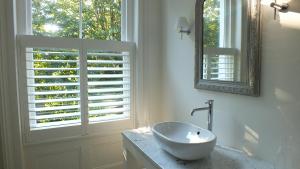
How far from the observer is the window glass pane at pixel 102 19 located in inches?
80.7

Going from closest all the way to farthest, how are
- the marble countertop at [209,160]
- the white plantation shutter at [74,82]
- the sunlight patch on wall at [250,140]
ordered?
the marble countertop at [209,160], the sunlight patch on wall at [250,140], the white plantation shutter at [74,82]

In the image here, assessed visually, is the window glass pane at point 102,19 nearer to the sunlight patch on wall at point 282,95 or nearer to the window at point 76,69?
the window at point 76,69

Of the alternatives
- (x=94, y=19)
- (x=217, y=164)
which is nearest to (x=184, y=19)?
(x=94, y=19)

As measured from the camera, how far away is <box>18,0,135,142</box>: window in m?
1.80

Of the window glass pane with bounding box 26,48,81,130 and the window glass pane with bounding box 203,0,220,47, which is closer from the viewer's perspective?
the window glass pane with bounding box 203,0,220,47

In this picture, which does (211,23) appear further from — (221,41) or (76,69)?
(76,69)

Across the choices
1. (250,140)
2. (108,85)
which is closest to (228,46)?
(250,140)

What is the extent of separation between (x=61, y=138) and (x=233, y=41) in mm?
1612

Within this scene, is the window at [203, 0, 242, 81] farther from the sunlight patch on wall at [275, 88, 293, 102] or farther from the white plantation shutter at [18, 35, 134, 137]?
the white plantation shutter at [18, 35, 134, 137]

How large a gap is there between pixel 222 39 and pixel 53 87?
143 centimetres

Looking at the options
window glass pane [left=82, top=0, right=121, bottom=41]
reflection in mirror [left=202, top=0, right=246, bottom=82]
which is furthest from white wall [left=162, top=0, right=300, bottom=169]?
window glass pane [left=82, top=0, right=121, bottom=41]

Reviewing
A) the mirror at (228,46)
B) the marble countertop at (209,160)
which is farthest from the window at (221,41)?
the marble countertop at (209,160)

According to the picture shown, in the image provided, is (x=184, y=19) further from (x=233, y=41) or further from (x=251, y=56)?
(x=251, y=56)

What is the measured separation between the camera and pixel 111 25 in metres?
2.16
